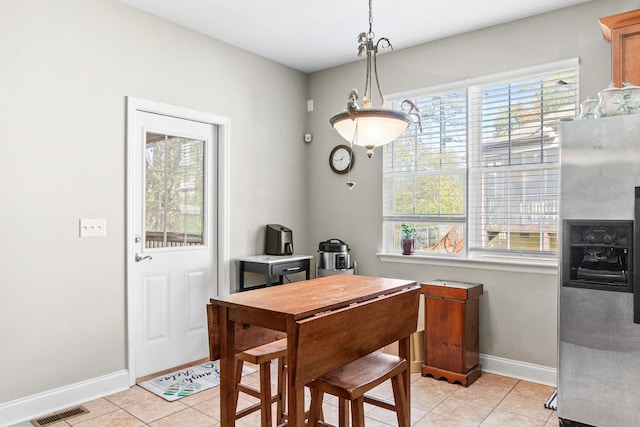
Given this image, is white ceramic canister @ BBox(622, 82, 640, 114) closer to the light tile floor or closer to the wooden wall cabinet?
the wooden wall cabinet

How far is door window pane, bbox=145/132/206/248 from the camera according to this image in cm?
335

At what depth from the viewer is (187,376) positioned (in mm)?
3338

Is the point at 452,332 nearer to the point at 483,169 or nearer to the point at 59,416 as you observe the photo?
the point at 483,169

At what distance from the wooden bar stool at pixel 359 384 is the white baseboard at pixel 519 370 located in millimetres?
1476

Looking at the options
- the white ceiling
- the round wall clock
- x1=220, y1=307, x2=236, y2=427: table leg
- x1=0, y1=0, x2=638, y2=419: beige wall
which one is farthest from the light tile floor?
the white ceiling

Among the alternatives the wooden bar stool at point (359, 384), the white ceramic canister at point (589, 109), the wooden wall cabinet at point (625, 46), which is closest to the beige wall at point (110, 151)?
the wooden wall cabinet at point (625, 46)

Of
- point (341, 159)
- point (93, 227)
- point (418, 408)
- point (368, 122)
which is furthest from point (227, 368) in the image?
point (341, 159)

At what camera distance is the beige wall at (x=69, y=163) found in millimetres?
2596

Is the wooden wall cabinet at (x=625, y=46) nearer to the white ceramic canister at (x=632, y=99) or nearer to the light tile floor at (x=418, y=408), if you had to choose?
the white ceramic canister at (x=632, y=99)

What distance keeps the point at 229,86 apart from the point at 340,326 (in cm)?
264

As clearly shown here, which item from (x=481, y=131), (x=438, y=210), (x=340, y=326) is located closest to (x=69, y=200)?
(x=340, y=326)

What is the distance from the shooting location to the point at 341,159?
14.2ft

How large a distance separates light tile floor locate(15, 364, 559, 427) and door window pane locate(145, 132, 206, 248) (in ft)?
3.71

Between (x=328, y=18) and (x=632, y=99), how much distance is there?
80.5 inches
